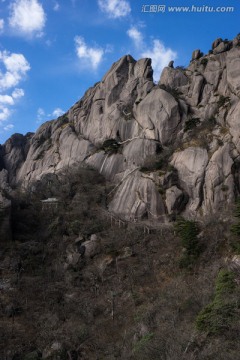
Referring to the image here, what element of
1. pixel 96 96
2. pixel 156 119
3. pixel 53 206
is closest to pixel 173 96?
pixel 156 119

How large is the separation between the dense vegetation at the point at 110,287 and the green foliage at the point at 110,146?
825 cm

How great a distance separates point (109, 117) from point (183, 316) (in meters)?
46.0

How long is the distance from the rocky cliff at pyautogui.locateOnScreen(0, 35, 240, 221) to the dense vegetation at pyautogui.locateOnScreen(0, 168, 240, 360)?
5.00m

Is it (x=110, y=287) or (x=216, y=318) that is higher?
(x=216, y=318)

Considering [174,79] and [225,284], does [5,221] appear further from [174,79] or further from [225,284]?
[174,79]

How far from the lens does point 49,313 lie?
3578 cm

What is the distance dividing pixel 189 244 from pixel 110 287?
893 cm

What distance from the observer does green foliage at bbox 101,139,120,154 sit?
61694 millimetres

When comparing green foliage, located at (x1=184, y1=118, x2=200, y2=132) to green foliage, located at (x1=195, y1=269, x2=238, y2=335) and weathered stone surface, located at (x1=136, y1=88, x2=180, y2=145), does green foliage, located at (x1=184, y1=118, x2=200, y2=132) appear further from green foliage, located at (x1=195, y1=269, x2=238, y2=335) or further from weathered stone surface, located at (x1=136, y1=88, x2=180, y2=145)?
green foliage, located at (x1=195, y1=269, x2=238, y2=335)

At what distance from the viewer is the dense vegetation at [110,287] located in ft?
78.3

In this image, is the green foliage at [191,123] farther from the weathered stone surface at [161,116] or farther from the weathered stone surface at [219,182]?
the weathered stone surface at [219,182]

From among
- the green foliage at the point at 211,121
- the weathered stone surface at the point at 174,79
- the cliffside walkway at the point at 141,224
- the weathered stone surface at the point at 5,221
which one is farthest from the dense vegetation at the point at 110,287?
the weathered stone surface at the point at 174,79

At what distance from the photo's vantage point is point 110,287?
38.9 metres

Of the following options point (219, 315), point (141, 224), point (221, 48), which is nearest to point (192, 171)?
point (141, 224)
